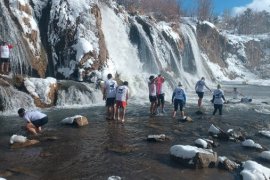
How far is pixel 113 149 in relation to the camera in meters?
10.7

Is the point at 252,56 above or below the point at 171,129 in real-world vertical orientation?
above

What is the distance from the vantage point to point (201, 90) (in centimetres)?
2000

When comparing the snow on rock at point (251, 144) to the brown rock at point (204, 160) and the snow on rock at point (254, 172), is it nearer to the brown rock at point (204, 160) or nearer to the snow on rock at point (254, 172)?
the brown rock at point (204, 160)

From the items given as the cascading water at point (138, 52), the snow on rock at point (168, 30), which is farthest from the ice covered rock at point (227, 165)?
the snow on rock at point (168, 30)

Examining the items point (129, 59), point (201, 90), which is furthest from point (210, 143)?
point (129, 59)

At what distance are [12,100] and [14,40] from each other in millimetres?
4386

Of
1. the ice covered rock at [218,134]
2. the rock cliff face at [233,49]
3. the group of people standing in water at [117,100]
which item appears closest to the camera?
the group of people standing in water at [117,100]

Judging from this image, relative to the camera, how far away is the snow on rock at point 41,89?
1777cm

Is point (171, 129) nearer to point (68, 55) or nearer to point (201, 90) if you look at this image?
point (201, 90)

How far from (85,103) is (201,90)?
599cm

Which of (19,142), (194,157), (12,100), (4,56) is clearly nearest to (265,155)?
(194,157)

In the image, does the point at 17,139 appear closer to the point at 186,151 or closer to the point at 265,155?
the point at 186,151

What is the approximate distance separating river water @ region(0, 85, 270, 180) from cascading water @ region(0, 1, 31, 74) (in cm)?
389

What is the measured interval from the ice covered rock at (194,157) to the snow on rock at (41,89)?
387 inches
